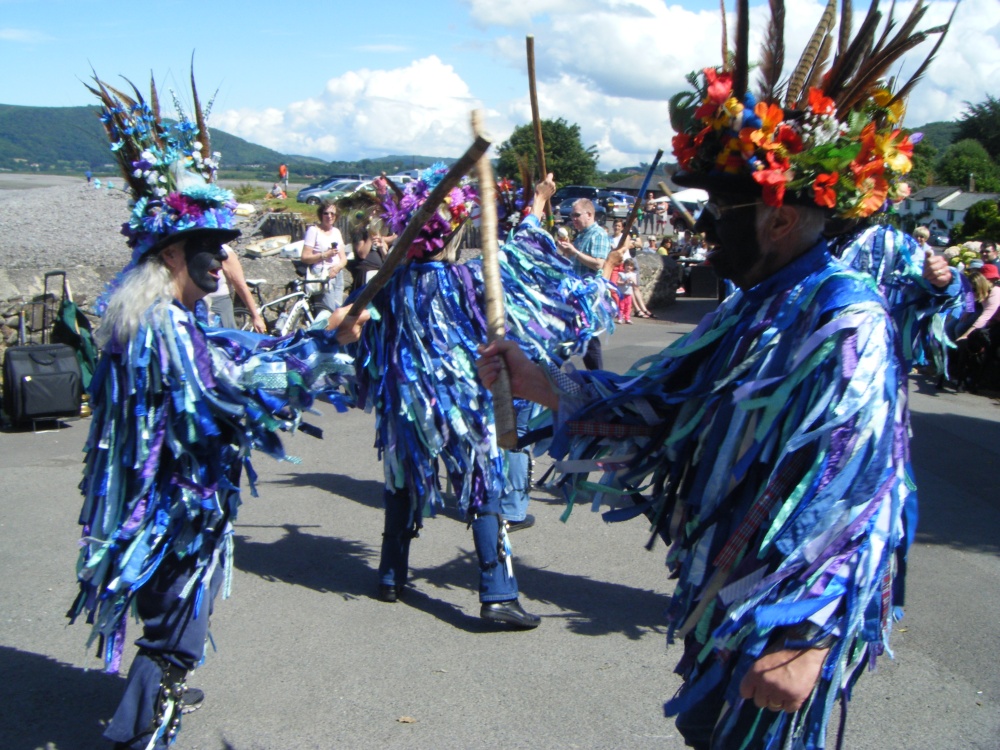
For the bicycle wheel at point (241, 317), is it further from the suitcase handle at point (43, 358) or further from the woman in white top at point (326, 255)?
the suitcase handle at point (43, 358)

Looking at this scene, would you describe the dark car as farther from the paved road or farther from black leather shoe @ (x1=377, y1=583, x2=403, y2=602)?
black leather shoe @ (x1=377, y1=583, x2=403, y2=602)

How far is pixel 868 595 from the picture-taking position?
1.81m

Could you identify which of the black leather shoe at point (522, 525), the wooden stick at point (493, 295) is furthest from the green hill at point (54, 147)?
the wooden stick at point (493, 295)

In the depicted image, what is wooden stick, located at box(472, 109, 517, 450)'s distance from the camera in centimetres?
231

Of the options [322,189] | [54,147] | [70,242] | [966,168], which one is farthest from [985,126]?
[54,147]

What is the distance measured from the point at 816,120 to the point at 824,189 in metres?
0.17

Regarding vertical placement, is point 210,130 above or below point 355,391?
above

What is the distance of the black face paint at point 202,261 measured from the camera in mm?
2908

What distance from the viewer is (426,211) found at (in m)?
2.48

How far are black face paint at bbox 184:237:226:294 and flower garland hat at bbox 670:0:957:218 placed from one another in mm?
1606

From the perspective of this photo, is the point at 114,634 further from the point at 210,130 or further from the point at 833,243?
the point at 833,243

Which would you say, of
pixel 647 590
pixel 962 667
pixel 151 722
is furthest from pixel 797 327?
pixel 647 590

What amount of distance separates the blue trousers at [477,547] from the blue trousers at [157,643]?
4.71ft

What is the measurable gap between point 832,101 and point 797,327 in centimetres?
52
